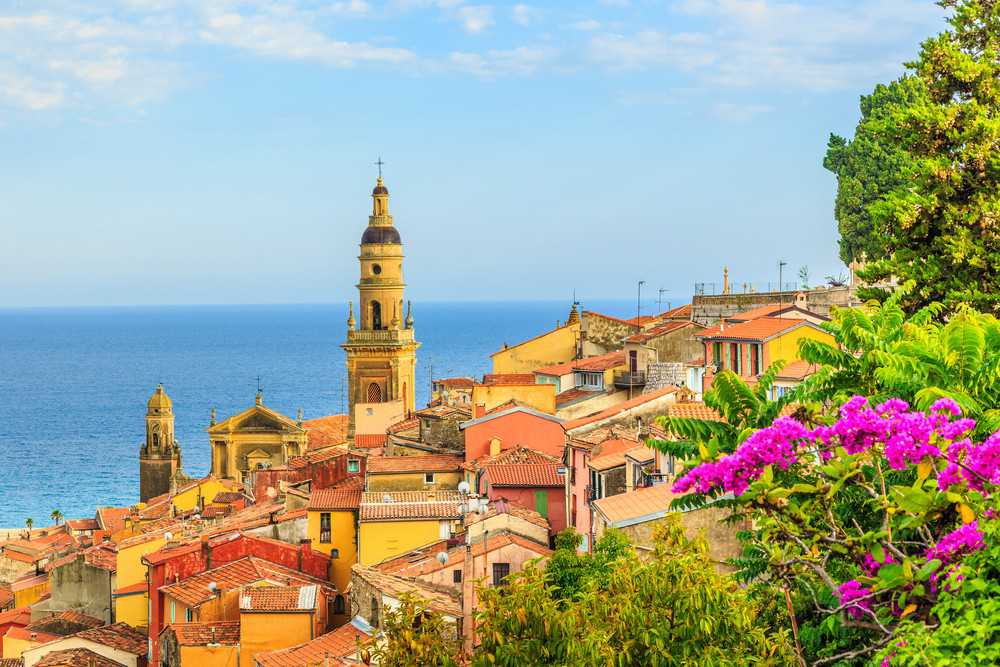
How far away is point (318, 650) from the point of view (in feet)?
85.9

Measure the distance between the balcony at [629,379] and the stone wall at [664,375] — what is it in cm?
51

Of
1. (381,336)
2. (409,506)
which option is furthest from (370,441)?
(381,336)

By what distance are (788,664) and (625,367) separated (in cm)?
3460

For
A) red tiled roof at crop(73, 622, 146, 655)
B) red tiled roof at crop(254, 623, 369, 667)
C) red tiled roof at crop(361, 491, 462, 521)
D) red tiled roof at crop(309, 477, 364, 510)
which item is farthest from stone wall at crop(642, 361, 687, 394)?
red tiled roof at crop(254, 623, 369, 667)

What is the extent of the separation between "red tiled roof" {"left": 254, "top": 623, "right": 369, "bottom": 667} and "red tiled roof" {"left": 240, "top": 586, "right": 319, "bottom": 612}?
5.37 feet

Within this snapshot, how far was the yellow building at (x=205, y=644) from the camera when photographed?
29359mm

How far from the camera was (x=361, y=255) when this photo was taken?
80000mm

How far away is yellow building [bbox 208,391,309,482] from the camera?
255 feet

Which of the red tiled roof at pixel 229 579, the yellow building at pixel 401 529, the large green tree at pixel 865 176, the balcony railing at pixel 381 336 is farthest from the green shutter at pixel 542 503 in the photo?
the balcony railing at pixel 381 336

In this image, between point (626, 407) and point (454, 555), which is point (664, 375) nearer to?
point (626, 407)

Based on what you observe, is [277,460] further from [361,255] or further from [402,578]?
[402,578]

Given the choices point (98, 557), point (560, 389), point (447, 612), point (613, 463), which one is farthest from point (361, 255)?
point (447, 612)

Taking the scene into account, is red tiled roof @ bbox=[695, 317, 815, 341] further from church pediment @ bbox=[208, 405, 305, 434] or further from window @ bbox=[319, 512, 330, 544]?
church pediment @ bbox=[208, 405, 305, 434]

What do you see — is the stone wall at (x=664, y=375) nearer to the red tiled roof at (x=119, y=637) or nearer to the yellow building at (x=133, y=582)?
the yellow building at (x=133, y=582)
